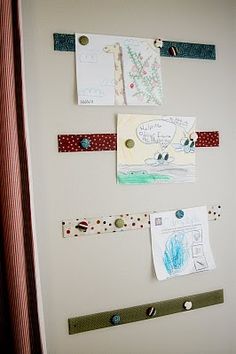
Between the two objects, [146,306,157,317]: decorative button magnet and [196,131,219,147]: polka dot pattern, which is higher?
[196,131,219,147]: polka dot pattern

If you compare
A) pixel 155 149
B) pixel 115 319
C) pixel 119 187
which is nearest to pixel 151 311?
pixel 115 319

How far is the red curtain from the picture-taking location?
782mm

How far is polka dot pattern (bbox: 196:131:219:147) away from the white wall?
1.1 inches

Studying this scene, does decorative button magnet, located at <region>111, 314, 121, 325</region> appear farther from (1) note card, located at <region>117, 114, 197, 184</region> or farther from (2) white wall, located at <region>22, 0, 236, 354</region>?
(1) note card, located at <region>117, 114, 197, 184</region>

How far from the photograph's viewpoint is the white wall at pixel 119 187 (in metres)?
1.04

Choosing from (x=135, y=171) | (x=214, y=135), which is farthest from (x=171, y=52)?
(x=135, y=171)

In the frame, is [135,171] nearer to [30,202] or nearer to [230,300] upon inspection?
[30,202]

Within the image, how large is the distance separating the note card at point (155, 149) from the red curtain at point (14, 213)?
40cm

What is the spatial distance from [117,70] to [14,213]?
2.04ft

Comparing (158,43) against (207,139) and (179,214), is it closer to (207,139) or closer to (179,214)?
(207,139)

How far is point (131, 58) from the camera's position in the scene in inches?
43.9

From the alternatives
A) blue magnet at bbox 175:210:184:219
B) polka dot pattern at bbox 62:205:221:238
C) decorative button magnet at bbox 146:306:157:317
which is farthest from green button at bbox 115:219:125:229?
decorative button magnet at bbox 146:306:157:317

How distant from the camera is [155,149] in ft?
3.81

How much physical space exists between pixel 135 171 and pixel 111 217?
0.19m
